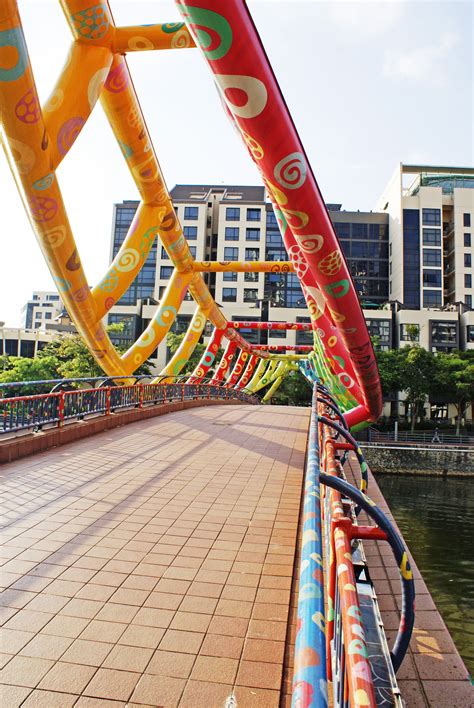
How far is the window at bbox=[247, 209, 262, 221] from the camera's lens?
59.6m

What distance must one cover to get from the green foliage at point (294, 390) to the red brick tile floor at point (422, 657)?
45.2 meters

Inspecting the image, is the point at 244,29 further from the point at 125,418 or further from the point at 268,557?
the point at 125,418

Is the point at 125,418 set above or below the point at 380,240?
below

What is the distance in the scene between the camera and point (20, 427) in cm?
820

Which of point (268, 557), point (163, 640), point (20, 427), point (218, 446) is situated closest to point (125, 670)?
point (163, 640)

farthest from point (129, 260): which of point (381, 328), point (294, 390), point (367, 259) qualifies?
point (367, 259)

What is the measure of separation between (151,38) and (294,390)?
41433 mm

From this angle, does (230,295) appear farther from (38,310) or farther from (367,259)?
(38,310)

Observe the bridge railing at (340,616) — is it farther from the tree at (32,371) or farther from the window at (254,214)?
the window at (254,214)

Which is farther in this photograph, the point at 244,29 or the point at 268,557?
the point at 244,29

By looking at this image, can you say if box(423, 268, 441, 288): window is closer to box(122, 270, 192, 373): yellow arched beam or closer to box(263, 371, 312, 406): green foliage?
box(263, 371, 312, 406): green foliage

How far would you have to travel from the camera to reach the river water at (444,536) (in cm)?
1257

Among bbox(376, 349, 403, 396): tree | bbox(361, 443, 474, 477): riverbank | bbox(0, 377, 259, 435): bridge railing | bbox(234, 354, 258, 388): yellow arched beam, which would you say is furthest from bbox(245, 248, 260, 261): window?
bbox(0, 377, 259, 435): bridge railing

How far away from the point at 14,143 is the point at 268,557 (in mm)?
7457
